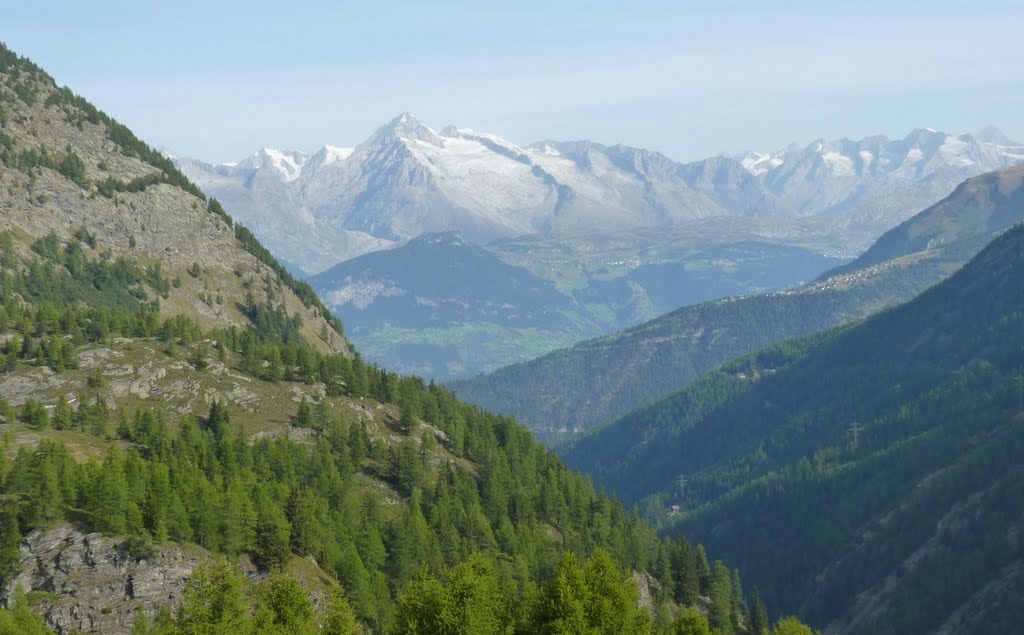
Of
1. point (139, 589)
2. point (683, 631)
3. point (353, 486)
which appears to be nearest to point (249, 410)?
point (353, 486)

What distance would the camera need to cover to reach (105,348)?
6048 inches

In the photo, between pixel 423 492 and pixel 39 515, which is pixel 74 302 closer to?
pixel 423 492

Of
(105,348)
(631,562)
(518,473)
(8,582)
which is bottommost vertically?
(631,562)

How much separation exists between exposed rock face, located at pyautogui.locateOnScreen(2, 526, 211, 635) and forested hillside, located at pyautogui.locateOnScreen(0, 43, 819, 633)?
0.57 feet

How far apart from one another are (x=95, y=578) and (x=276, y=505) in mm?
20375

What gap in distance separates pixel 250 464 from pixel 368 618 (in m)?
29.8

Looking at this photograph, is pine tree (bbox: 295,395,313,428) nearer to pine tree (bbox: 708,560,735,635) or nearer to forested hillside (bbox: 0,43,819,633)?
forested hillside (bbox: 0,43,819,633)

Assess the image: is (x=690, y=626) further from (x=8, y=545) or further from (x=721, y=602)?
(x=721, y=602)

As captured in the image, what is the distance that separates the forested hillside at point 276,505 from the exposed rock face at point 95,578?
174 mm

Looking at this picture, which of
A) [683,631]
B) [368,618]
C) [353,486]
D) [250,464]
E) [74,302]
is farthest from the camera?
[74,302]

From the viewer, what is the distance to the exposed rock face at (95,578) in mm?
92562

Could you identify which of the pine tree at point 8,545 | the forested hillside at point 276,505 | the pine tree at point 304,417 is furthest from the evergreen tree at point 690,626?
the pine tree at point 304,417

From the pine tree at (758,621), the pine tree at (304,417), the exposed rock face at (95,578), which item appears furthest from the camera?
the pine tree at (758,621)

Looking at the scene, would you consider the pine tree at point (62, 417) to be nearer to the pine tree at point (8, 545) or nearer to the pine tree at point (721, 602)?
the pine tree at point (8, 545)
